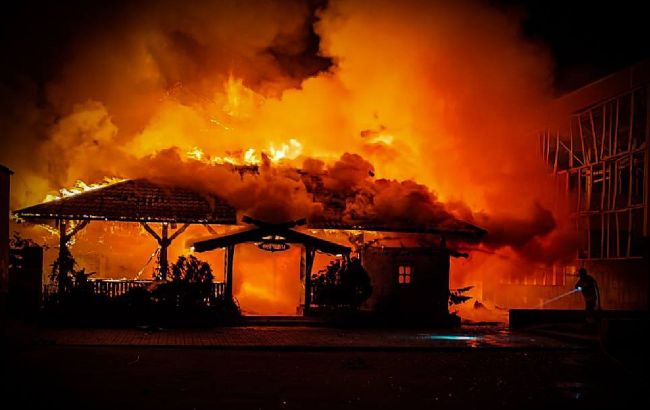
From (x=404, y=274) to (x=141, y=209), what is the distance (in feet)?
26.9

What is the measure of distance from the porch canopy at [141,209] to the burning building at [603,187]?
14752 mm

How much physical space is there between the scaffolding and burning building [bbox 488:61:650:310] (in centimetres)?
4

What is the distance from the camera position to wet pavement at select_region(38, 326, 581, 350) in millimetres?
17484

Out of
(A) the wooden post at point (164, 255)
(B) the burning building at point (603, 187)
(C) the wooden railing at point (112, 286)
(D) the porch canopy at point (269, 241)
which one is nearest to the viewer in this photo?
(C) the wooden railing at point (112, 286)

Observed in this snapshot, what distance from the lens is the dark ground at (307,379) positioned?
431 inches

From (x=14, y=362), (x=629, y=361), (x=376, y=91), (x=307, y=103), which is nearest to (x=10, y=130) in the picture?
(x=307, y=103)

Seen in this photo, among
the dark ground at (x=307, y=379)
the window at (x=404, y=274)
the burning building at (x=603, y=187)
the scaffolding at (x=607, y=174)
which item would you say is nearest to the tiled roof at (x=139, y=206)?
the window at (x=404, y=274)

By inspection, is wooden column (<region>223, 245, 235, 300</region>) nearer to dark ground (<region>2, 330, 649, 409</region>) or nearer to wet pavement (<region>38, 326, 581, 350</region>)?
wet pavement (<region>38, 326, 581, 350</region>)

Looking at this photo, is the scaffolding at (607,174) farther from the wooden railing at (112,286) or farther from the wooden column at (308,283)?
the wooden railing at (112,286)

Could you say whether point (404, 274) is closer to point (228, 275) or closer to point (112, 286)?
point (228, 275)

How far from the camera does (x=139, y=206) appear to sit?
73.9 ft

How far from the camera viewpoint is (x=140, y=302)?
20766 mm

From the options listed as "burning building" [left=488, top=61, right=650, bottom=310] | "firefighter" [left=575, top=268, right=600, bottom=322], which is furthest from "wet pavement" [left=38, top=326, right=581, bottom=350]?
"burning building" [left=488, top=61, right=650, bottom=310]

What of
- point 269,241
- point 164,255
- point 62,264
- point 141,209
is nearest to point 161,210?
point 141,209
